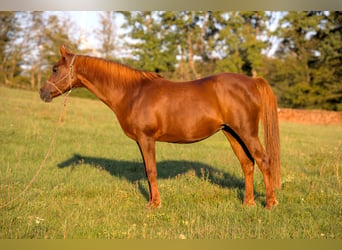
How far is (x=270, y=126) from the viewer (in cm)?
603

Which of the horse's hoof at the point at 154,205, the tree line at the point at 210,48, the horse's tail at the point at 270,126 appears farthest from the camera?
the tree line at the point at 210,48

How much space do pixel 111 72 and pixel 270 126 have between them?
9.67 ft

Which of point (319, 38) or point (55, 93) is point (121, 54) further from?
point (55, 93)

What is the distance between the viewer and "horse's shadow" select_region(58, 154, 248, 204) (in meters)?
7.47

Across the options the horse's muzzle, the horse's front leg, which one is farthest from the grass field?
the horse's muzzle

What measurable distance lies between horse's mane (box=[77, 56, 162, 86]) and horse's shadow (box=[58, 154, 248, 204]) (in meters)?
2.13

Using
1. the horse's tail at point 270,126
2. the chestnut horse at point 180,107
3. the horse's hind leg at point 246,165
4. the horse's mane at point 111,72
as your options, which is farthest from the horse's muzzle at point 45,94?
the horse's tail at point 270,126

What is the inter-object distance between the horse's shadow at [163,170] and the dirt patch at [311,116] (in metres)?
21.2

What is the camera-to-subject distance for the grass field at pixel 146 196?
4.62 m

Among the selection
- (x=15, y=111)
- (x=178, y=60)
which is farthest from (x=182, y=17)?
(x=15, y=111)

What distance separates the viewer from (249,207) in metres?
5.73

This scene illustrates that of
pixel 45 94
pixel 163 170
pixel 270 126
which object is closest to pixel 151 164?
pixel 270 126

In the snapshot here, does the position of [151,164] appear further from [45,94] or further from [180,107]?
[45,94]

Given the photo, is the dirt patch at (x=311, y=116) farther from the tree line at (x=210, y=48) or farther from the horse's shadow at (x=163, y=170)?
the horse's shadow at (x=163, y=170)
